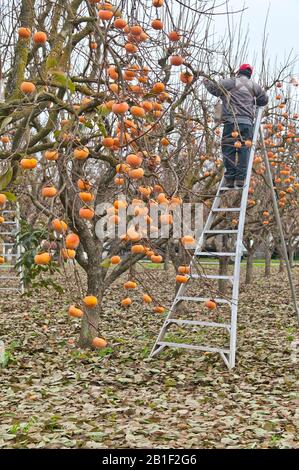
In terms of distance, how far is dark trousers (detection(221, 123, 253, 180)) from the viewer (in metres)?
4.93

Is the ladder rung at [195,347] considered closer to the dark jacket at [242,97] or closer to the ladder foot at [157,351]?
the ladder foot at [157,351]

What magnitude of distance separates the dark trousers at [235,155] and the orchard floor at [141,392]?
1.52 meters

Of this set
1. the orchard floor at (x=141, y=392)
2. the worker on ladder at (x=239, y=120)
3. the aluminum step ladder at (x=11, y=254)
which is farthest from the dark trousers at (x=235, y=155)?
the aluminum step ladder at (x=11, y=254)

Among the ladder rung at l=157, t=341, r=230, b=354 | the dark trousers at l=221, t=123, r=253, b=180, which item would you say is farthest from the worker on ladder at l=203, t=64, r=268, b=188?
the ladder rung at l=157, t=341, r=230, b=354

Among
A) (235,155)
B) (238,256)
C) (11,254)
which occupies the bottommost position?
(11,254)

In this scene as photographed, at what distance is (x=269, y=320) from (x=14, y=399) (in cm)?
373

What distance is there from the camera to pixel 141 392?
12.5 feet

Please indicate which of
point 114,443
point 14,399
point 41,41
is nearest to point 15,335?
point 14,399

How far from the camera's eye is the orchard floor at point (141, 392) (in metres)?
2.95

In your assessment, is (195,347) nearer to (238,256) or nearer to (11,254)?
(238,256)

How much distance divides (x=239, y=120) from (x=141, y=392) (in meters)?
2.42

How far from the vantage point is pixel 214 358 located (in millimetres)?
4617

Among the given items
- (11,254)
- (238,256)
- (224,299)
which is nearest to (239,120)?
(238,256)
